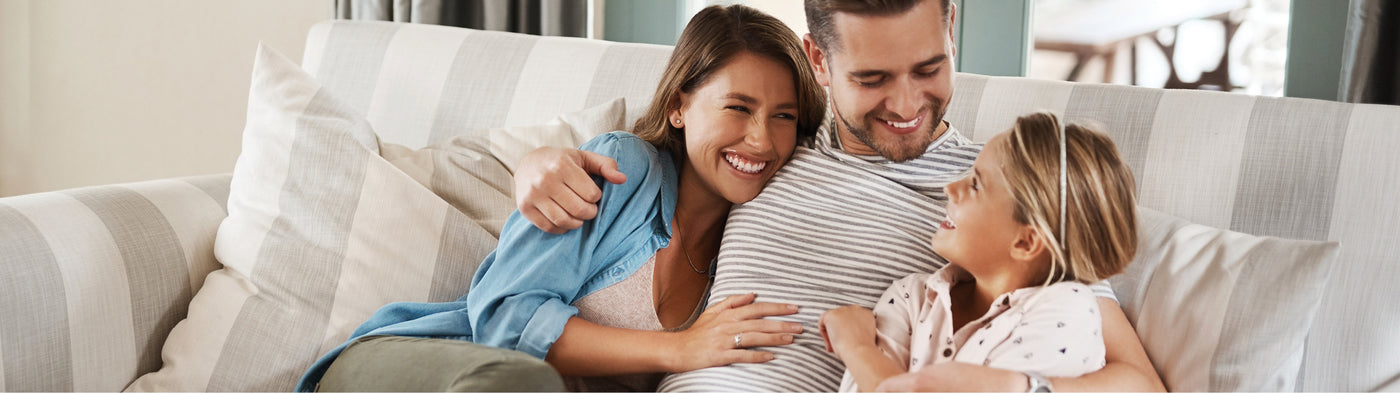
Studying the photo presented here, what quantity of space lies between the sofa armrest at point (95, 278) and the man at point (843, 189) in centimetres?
61

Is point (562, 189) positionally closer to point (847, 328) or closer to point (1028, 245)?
point (847, 328)

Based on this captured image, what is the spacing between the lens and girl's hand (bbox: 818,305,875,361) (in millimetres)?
1176

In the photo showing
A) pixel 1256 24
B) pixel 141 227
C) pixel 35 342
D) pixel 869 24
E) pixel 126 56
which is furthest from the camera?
pixel 126 56

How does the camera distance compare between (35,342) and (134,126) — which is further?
(134,126)

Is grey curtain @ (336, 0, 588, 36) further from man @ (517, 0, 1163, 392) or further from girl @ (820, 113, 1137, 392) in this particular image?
girl @ (820, 113, 1137, 392)

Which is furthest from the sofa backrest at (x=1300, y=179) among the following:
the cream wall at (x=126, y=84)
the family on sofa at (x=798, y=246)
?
the cream wall at (x=126, y=84)

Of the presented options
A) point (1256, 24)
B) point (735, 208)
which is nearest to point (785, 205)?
point (735, 208)

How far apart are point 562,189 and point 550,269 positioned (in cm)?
11

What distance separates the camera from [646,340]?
4.36ft

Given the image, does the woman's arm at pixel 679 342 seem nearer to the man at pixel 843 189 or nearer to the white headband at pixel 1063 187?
the man at pixel 843 189

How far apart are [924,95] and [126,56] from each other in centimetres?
274

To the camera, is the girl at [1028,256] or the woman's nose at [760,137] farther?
the woman's nose at [760,137]

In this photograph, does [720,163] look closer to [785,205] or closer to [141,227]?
[785,205]

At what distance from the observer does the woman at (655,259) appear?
51.8 inches
